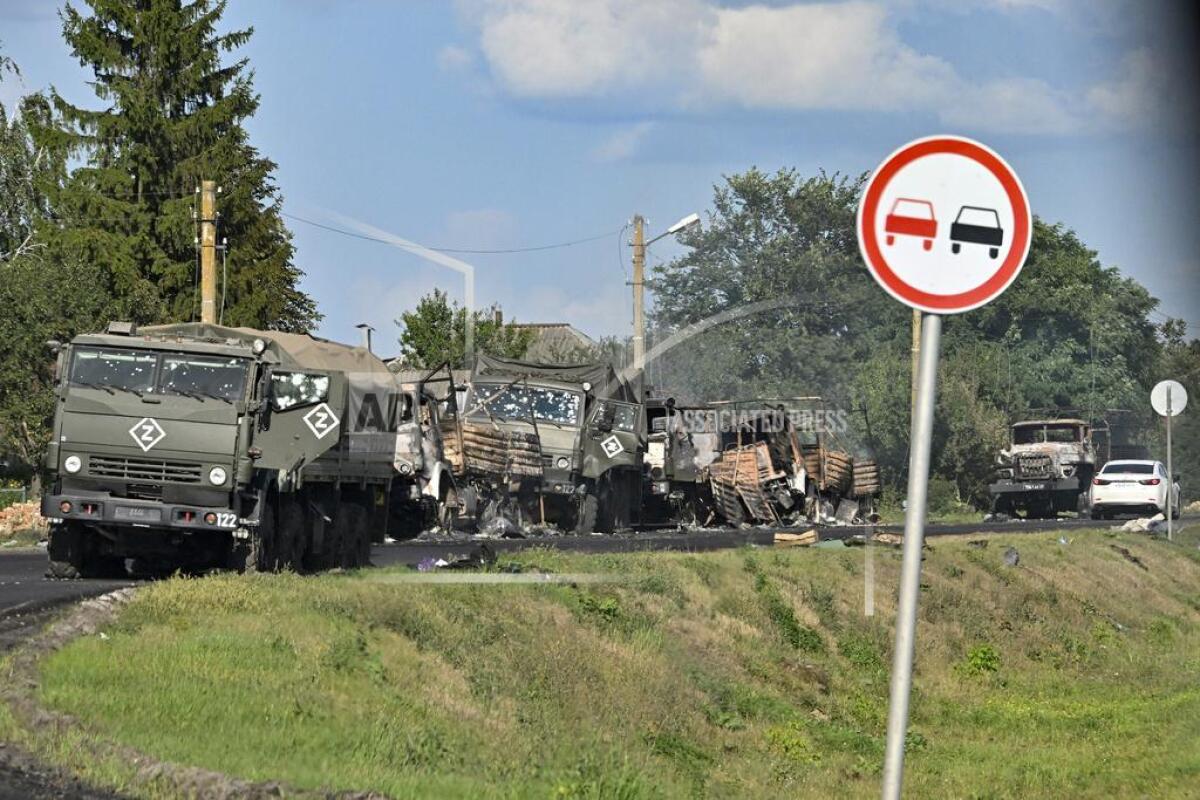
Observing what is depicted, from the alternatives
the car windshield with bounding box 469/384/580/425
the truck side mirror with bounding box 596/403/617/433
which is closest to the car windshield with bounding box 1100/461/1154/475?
the truck side mirror with bounding box 596/403/617/433

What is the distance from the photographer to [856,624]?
19.1m

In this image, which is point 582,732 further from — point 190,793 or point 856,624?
point 856,624

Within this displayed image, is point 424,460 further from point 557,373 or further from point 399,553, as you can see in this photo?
point 399,553

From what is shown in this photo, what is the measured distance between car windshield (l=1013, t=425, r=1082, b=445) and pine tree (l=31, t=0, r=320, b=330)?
22940 millimetres

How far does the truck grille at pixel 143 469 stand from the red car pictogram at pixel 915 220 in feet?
38.7

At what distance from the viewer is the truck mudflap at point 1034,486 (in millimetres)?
50719

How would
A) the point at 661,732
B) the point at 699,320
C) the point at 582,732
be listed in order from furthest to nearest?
the point at 699,320 < the point at 661,732 < the point at 582,732

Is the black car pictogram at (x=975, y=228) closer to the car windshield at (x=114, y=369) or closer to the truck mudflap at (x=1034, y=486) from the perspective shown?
the car windshield at (x=114, y=369)

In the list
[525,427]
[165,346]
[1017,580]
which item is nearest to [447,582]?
[165,346]

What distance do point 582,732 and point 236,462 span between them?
7011mm

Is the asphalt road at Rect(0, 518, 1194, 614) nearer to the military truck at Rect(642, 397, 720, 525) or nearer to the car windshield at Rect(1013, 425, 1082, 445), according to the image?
the military truck at Rect(642, 397, 720, 525)

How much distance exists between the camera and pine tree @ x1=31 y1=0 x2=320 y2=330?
44.0 meters

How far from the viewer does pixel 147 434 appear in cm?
1705

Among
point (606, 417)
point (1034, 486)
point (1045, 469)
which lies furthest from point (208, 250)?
point (1045, 469)
